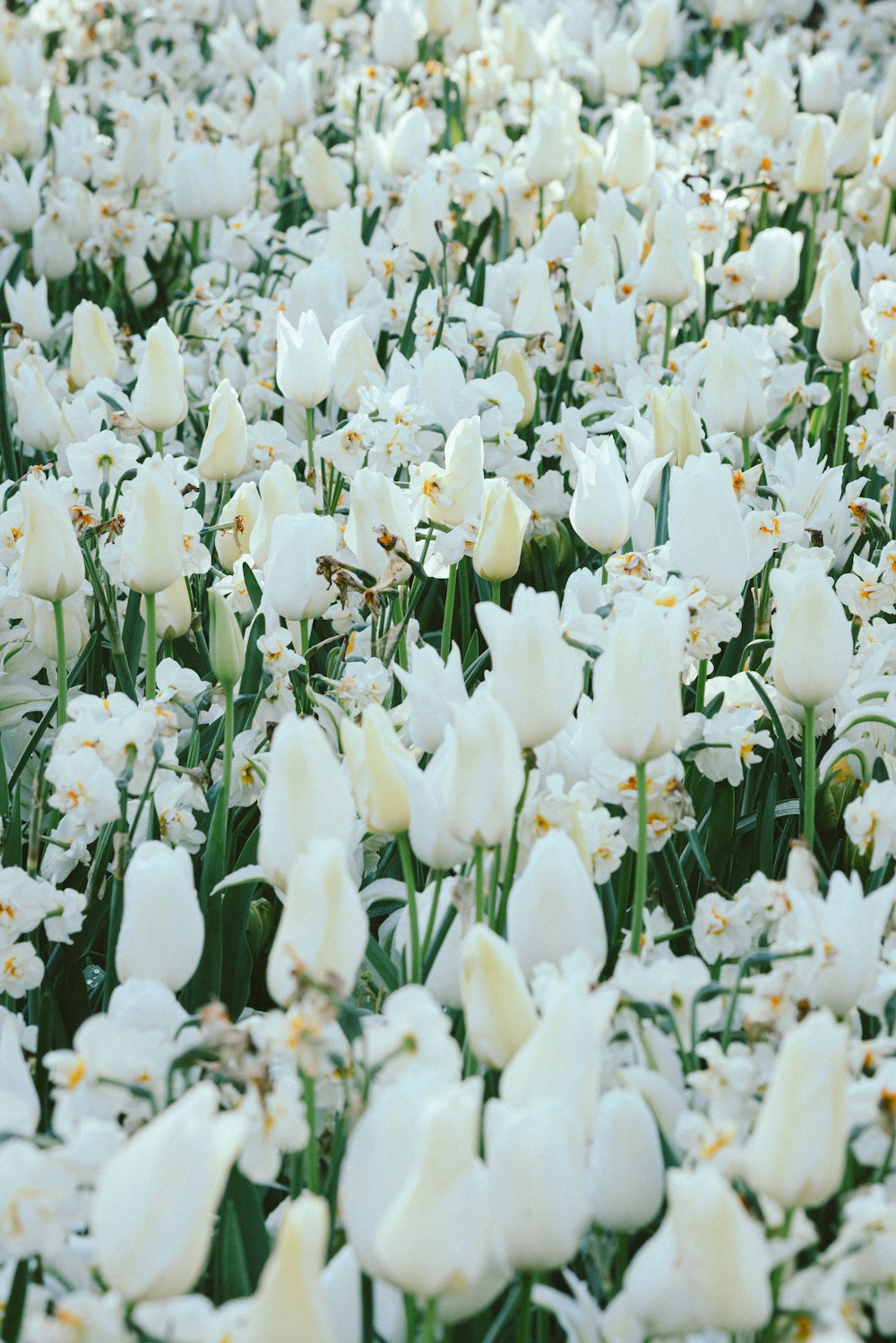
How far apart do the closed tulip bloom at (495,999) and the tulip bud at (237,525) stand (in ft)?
3.04

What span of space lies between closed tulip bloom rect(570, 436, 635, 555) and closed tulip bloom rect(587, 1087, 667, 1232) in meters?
0.88

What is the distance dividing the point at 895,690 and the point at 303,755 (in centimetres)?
73

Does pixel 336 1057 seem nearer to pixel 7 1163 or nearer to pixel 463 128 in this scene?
pixel 7 1163

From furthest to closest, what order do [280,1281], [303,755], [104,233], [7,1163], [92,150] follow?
[92,150], [104,233], [303,755], [7,1163], [280,1281]

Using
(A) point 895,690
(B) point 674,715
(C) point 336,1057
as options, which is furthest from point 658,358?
(C) point 336,1057

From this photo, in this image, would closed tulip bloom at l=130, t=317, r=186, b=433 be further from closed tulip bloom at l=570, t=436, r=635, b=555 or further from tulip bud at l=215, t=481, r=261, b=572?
closed tulip bloom at l=570, t=436, r=635, b=555

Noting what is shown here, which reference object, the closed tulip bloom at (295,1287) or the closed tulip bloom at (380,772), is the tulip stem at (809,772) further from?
the closed tulip bloom at (295,1287)

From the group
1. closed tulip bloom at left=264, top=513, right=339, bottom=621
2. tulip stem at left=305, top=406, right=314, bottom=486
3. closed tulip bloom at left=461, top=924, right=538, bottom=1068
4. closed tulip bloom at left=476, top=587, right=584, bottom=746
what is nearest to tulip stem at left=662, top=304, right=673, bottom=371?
tulip stem at left=305, top=406, right=314, bottom=486

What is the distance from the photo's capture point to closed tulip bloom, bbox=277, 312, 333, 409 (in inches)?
79.0

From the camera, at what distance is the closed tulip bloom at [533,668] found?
1181mm

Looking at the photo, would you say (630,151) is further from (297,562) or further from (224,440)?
(297,562)

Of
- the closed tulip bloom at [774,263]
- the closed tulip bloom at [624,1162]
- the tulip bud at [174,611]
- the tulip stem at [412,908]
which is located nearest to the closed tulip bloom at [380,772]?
the tulip stem at [412,908]

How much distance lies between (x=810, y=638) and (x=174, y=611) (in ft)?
2.66

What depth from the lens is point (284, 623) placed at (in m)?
1.88
